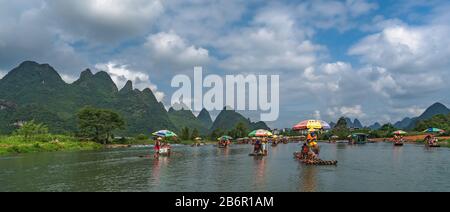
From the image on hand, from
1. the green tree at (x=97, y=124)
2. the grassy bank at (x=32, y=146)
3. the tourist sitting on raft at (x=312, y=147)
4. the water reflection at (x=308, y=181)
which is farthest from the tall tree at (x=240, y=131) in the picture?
the water reflection at (x=308, y=181)

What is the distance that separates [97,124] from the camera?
319ft

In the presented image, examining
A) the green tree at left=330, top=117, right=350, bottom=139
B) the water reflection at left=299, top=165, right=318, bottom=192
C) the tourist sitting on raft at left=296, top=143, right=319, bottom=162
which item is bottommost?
the water reflection at left=299, top=165, right=318, bottom=192

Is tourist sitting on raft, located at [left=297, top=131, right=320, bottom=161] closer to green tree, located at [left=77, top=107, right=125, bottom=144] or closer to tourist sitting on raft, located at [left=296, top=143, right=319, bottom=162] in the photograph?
tourist sitting on raft, located at [left=296, top=143, right=319, bottom=162]

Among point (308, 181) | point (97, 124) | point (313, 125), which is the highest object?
point (97, 124)

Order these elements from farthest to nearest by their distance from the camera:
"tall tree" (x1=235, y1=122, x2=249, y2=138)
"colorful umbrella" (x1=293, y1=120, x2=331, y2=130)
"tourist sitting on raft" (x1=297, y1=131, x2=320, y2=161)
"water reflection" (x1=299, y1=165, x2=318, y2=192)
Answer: "tall tree" (x1=235, y1=122, x2=249, y2=138) → "colorful umbrella" (x1=293, y1=120, x2=331, y2=130) → "tourist sitting on raft" (x1=297, y1=131, x2=320, y2=161) → "water reflection" (x1=299, y1=165, x2=318, y2=192)

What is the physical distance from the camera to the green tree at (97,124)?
96.9 metres

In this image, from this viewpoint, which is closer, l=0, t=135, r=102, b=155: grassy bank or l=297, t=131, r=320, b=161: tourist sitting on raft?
l=297, t=131, r=320, b=161: tourist sitting on raft

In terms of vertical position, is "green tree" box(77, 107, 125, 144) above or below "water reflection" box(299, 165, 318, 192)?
above

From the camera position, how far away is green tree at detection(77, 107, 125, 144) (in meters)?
96.9

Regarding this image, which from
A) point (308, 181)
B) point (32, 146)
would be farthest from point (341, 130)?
point (308, 181)

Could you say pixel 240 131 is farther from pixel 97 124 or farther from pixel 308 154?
pixel 308 154

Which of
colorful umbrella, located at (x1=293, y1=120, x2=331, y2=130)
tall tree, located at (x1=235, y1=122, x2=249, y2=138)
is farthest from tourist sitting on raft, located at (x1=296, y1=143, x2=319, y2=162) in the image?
tall tree, located at (x1=235, y1=122, x2=249, y2=138)

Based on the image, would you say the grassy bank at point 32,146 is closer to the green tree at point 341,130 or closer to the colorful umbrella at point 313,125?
the colorful umbrella at point 313,125
